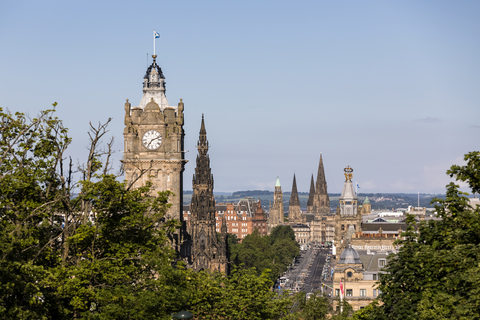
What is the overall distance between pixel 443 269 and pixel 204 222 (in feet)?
217

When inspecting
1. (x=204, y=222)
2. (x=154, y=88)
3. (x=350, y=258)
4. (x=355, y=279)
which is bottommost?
(x=355, y=279)

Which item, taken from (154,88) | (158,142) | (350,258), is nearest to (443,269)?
(158,142)

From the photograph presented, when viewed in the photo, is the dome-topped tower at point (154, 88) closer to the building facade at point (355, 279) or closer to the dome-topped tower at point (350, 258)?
the building facade at point (355, 279)

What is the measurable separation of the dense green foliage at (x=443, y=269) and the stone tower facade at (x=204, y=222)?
191ft

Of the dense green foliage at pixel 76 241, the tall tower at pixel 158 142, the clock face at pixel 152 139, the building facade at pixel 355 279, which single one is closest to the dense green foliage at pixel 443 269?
the dense green foliage at pixel 76 241

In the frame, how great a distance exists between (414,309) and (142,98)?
50.2 m

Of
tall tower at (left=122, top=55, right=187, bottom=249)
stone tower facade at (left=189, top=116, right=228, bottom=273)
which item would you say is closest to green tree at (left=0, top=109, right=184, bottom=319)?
tall tower at (left=122, top=55, right=187, bottom=249)

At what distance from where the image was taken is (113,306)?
123ft

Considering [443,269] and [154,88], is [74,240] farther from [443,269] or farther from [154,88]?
[154,88]

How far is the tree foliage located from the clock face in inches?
1625

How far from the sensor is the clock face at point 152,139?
8312 cm

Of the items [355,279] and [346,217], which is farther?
[346,217]

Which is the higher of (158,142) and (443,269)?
(158,142)

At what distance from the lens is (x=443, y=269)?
39781 mm
